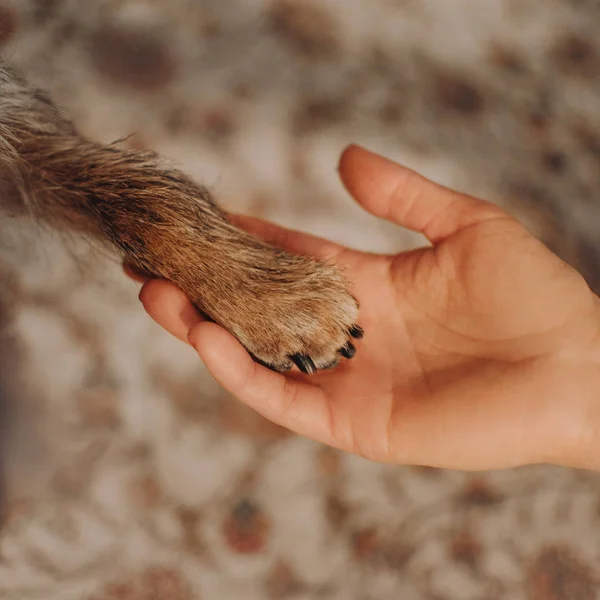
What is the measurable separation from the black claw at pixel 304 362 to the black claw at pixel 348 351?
7 centimetres

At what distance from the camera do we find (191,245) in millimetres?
1162

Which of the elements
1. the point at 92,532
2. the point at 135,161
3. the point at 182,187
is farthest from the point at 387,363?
the point at 92,532

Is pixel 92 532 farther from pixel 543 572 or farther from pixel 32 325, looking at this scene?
pixel 543 572

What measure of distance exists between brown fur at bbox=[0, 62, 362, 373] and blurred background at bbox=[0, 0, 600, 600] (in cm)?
36

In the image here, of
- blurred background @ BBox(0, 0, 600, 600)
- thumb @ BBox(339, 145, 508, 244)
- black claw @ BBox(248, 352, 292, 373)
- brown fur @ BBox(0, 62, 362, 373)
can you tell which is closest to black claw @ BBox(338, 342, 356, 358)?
brown fur @ BBox(0, 62, 362, 373)

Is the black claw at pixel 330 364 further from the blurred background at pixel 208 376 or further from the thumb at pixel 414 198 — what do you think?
the blurred background at pixel 208 376

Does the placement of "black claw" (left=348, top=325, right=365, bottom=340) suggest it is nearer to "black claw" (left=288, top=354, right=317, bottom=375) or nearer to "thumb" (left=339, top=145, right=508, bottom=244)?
"black claw" (left=288, top=354, right=317, bottom=375)

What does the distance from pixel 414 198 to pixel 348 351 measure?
39cm

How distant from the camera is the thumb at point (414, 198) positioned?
128cm

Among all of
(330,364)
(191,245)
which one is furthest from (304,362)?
(191,245)

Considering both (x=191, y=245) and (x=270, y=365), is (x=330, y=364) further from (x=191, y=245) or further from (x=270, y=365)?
(x=191, y=245)

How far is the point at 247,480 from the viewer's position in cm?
166

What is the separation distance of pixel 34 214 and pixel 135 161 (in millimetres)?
327

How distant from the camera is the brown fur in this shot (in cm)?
117
